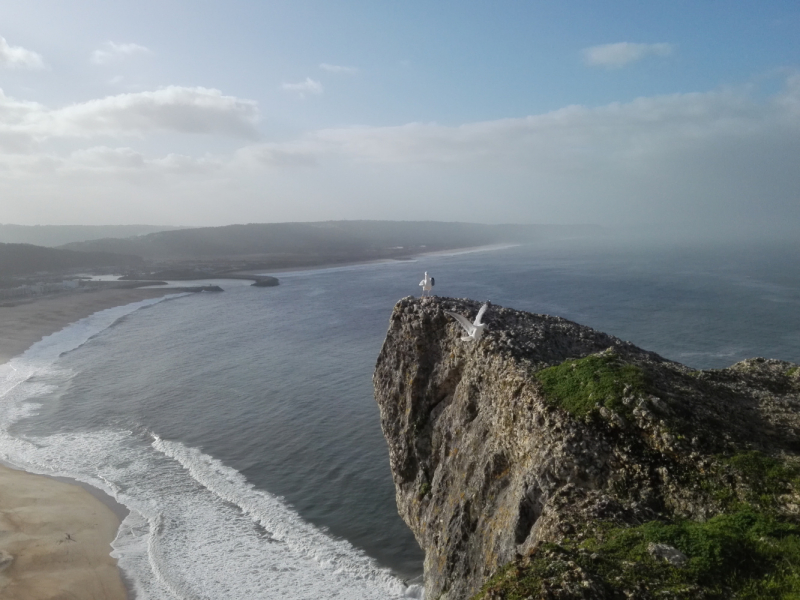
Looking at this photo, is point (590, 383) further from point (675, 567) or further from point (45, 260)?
point (45, 260)

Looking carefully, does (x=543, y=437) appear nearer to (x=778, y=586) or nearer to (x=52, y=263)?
(x=778, y=586)

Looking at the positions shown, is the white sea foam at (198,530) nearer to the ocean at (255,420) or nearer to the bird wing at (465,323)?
the ocean at (255,420)

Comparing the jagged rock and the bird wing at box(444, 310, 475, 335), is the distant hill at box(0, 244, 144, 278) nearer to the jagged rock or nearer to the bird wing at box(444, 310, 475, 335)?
the bird wing at box(444, 310, 475, 335)

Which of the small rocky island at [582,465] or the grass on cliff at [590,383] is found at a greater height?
the grass on cliff at [590,383]

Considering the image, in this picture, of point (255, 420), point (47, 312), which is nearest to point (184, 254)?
point (47, 312)

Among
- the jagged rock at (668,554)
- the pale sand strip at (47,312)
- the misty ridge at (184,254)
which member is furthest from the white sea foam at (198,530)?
the misty ridge at (184,254)

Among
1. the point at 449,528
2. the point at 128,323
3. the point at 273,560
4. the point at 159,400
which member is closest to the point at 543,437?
the point at 449,528

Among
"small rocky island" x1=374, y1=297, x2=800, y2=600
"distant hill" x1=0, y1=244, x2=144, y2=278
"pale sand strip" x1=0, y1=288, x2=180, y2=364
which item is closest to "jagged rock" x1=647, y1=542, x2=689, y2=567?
"small rocky island" x1=374, y1=297, x2=800, y2=600
